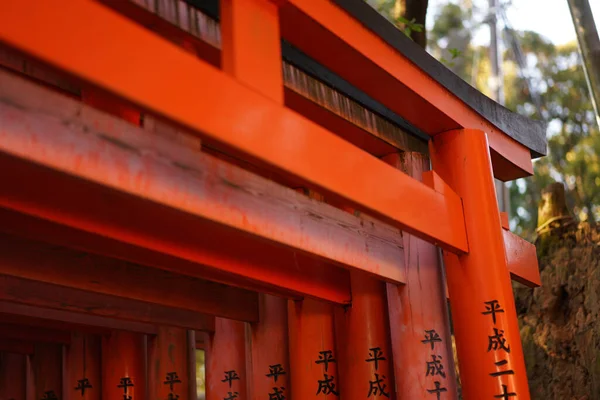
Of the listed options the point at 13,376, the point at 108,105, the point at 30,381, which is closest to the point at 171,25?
the point at 108,105

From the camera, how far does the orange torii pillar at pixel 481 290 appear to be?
4.17 m

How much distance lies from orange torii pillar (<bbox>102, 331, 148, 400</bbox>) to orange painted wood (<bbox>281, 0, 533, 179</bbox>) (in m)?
2.98

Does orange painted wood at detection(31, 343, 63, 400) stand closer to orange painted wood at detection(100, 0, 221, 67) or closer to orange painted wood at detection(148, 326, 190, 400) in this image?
orange painted wood at detection(148, 326, 190, 400)

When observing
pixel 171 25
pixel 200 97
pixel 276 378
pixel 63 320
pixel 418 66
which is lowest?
pixel 276 378

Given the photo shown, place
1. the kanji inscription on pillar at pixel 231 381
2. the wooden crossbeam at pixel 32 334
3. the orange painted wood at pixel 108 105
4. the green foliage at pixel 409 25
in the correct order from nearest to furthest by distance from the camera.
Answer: the orange painted wood at pixel 108 105, the kanji inscription on pillar at pixel 231 381, the wooden crossbeam at pixel 32 334, the green foliage at pixel 409 25

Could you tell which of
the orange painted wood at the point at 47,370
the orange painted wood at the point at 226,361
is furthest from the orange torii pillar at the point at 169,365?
the orange painted wood at the point at 47,370

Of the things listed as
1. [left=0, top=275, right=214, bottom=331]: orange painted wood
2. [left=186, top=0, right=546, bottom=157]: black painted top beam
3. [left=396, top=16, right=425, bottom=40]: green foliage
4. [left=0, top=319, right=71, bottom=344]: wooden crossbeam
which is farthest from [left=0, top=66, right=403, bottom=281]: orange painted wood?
[left=396, top=16, right=425, bottom=40]: green foliage

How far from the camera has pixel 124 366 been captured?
6.13 metres

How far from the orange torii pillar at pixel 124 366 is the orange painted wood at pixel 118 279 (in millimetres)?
1241

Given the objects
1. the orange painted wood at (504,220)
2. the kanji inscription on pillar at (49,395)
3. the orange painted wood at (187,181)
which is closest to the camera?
the orange painted wood at (187,181)

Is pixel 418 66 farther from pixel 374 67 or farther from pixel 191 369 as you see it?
pixel 191 369

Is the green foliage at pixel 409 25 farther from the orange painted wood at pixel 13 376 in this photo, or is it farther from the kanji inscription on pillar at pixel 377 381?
the orange painted wood at pixel 13 376

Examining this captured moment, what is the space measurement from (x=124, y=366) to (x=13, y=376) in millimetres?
1387

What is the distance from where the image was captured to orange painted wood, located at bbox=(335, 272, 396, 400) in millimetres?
4633
